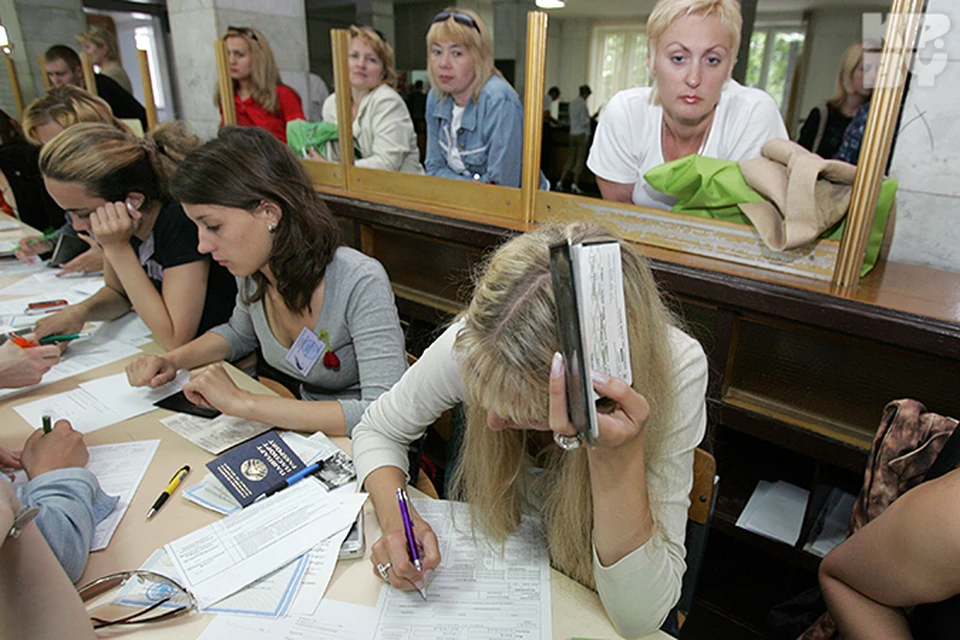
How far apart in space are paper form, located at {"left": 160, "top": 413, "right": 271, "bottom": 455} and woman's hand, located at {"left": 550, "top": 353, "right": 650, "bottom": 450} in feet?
3.02

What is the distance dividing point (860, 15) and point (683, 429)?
105 cm

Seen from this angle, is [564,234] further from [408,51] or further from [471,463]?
[408,51]

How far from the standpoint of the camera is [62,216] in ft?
11.5

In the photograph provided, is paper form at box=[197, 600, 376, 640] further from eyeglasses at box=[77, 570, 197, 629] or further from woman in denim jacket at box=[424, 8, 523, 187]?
woman in denim jacket at box=[424, 8, 523, 187]

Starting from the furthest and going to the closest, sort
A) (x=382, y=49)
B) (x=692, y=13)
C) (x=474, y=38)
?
1. (x=382, y=49)
2. (x=474, y=38)
3. (x=692, y=13)

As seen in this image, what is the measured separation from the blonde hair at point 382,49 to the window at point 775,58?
155 cm

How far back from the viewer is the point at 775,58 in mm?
1436

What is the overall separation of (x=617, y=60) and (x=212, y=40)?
3.11 meters

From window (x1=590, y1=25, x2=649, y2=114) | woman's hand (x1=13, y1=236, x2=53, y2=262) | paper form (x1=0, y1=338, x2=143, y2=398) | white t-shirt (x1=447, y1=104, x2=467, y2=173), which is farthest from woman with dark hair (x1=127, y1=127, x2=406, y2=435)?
woman's hand (x1=13, y1=236, x2=53, y2=262)

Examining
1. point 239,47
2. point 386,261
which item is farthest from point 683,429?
point 239,47

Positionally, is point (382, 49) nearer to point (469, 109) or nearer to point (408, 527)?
point (469, 109)

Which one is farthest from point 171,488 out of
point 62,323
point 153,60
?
point 153,60

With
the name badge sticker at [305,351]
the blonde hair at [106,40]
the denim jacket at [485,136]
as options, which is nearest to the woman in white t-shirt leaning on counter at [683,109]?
the denim jacket at [485,136]

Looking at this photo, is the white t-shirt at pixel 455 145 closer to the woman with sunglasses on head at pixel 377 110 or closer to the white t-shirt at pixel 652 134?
the woman with sunglasses on head at pixel 377 110
